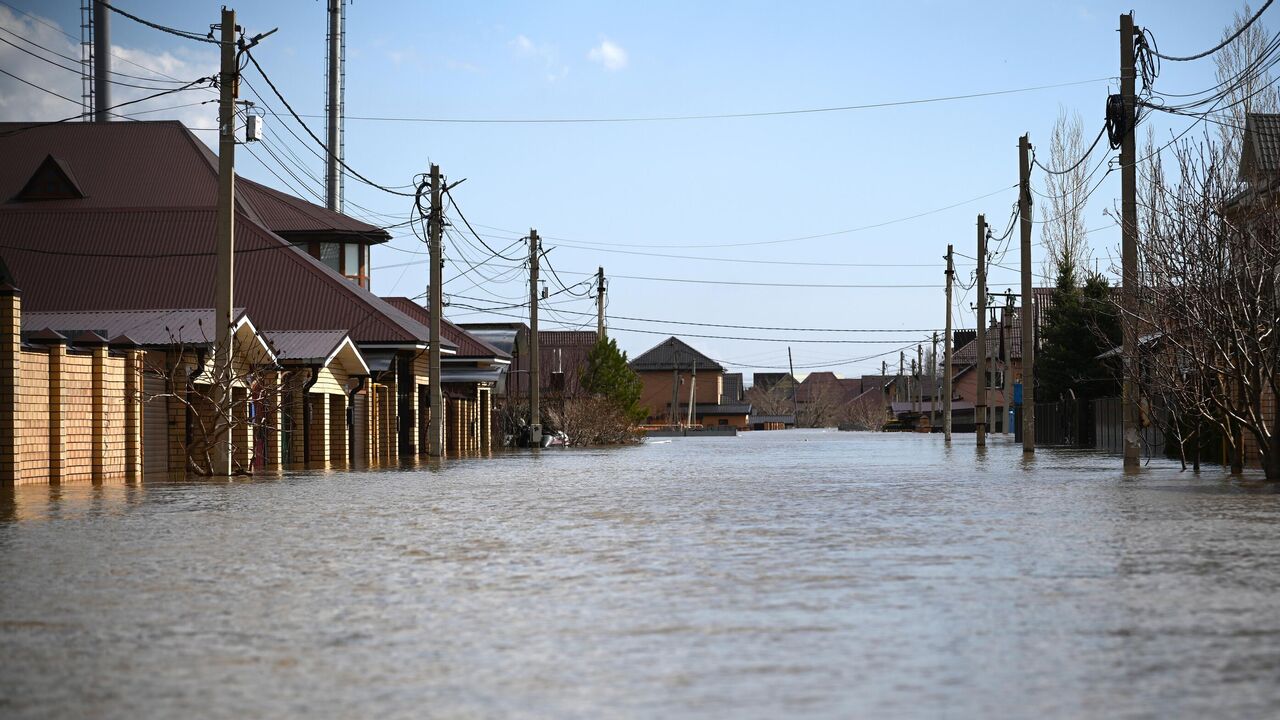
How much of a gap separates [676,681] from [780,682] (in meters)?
0.46

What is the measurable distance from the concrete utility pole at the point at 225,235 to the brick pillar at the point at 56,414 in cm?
286

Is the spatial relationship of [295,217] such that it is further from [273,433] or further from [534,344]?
[273,433]

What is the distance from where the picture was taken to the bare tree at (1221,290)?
899 inches

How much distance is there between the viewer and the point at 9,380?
24.9 metres

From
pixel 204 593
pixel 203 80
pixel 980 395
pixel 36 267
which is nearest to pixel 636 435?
pixel 980 395

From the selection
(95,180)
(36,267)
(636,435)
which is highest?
(95,180)

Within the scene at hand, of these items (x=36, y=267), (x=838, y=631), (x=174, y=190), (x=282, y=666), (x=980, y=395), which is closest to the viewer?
(x=282, y=666)

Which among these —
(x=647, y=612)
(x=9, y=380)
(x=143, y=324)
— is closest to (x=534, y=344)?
(x=143, y=324)

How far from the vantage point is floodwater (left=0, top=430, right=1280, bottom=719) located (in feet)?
21.6

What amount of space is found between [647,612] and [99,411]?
70.3 ft

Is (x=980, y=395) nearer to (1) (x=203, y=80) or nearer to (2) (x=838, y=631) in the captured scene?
(1) (x=203, y=80)

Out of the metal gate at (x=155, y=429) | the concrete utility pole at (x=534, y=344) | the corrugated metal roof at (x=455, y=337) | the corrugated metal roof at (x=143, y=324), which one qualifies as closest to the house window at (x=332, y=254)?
the corrugated metal roof at (x=455, y=337)

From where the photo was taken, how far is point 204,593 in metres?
10.2

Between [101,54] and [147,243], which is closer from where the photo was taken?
[147,243]
